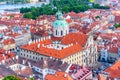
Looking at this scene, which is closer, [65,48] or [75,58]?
[65,48]

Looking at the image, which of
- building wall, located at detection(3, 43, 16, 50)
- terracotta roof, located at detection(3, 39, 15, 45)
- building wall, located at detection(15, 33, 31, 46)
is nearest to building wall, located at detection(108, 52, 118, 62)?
building wall, located at detection(3, 43, 16, 50)

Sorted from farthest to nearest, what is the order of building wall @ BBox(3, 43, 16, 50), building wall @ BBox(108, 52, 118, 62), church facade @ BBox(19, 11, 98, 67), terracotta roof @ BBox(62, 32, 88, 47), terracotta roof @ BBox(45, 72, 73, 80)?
building wall @ BBox(3, 43, 16, 50)
building wall @ BBox(108, 52, 118, 62)
terracotta roof @ BBox(62, 32, 88, 47)
church facade @ BBox(19, 11, 98, 67)
terracotta roof @ BBox(45, 72, 73, 80)

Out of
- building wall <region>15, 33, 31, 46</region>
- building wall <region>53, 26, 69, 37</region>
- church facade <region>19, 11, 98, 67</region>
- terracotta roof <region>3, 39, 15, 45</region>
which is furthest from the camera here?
building wall <region>15, 33, 31, 46</region>

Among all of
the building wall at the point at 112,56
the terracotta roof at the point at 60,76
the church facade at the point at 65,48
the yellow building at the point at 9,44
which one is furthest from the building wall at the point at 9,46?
the terracotta roof at the point at 60,76

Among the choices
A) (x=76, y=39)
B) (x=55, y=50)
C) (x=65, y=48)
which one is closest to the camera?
(x=55, y=50)

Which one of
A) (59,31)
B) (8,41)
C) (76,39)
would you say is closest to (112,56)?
(76,39)

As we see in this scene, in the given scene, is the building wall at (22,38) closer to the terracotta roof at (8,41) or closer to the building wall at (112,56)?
→ the terracotta roof at (8,41)

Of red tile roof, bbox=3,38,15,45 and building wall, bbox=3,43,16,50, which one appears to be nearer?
building wall, bbox=3,43,16,50

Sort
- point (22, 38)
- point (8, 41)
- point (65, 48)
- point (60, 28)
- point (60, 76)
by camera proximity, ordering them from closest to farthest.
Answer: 1. point (60, 76)
2. point (65, 48)
3. point (60, 28)
4. point (8, 41)
5. point (22, 38)

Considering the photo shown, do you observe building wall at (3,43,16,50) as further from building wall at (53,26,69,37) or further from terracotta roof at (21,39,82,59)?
building wall at (53,26,69,37)

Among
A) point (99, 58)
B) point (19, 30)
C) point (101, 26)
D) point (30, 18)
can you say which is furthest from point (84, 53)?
point (30, 18)

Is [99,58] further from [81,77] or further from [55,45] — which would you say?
[81,77]

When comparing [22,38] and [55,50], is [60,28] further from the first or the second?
[22,38]
